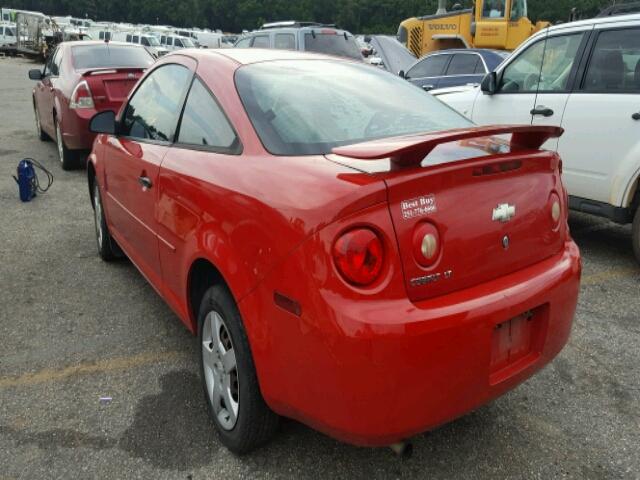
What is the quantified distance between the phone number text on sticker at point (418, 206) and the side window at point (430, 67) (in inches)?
394

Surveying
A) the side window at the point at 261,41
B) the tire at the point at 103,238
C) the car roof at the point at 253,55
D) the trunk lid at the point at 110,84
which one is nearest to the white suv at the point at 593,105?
the car roof at the point at 253,55

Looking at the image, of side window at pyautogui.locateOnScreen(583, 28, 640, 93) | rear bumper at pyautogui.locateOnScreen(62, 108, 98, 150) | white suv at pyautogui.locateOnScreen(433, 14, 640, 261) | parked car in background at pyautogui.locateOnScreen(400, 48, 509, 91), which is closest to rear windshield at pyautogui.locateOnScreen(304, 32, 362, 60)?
parked car in background at pyautogui.locateOnScreen(400, 48, 509, 91)

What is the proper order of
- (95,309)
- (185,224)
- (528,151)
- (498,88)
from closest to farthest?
1. (528,151)
2. (185,224)
3. (95,309)
4. (498,88)

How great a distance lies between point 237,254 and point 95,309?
6.93 ft

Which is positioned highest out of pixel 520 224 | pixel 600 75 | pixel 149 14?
pixel 149 14

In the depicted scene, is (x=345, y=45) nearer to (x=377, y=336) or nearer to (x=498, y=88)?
(x=498, y=88)

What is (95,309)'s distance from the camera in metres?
3.96

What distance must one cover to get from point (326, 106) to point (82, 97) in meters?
5.90

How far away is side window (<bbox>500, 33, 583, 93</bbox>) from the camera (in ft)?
17.3

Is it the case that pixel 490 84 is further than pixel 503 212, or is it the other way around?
pixel 490 84

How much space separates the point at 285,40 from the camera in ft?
37.0

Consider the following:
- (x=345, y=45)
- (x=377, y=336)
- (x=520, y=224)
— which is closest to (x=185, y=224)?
(x=377, y=336)

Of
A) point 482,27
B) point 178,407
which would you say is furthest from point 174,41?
point 178,407

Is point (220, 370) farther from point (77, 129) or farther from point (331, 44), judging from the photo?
point (331, 44)
